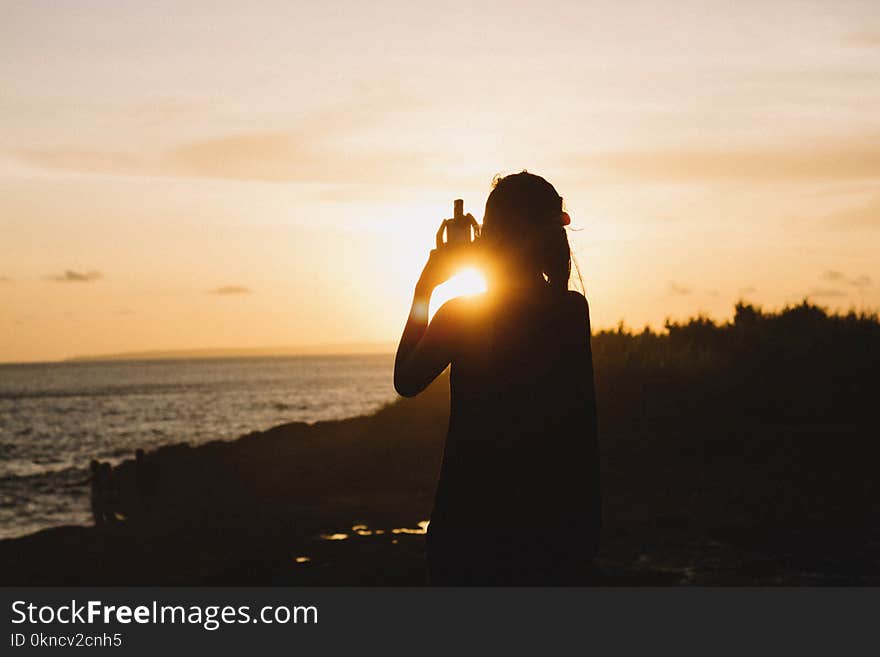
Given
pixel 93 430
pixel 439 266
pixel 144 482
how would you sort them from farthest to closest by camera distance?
pixel 93 430 → pixel 144 482 → pixel 439 266

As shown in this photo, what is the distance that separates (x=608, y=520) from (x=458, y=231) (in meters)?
10.8

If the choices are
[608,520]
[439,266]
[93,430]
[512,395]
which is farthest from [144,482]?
[93,430]

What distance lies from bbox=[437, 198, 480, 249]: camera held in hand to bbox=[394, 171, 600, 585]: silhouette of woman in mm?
32

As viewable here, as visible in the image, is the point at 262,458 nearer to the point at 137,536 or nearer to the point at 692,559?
the point at 137,536

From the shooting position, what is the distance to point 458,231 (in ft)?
10.7

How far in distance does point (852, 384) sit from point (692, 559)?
12119 millimetres

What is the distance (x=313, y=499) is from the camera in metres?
17.1

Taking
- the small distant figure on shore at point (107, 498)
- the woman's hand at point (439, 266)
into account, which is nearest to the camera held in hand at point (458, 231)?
the woman's hand at point (439, 266)

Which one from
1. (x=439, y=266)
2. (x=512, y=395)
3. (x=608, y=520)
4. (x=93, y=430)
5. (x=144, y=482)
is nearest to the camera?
(x=512, y=395)

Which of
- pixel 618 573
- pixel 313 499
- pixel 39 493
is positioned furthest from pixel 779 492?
pixel 39 493

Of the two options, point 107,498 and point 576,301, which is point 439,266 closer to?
point 576,301

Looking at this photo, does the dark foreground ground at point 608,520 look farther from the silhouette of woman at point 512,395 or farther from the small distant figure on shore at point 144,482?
the silhouette of woman at point 512,395

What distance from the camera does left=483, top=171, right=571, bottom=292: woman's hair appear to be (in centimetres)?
316

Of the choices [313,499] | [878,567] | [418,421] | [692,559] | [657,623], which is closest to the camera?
[657,623]
